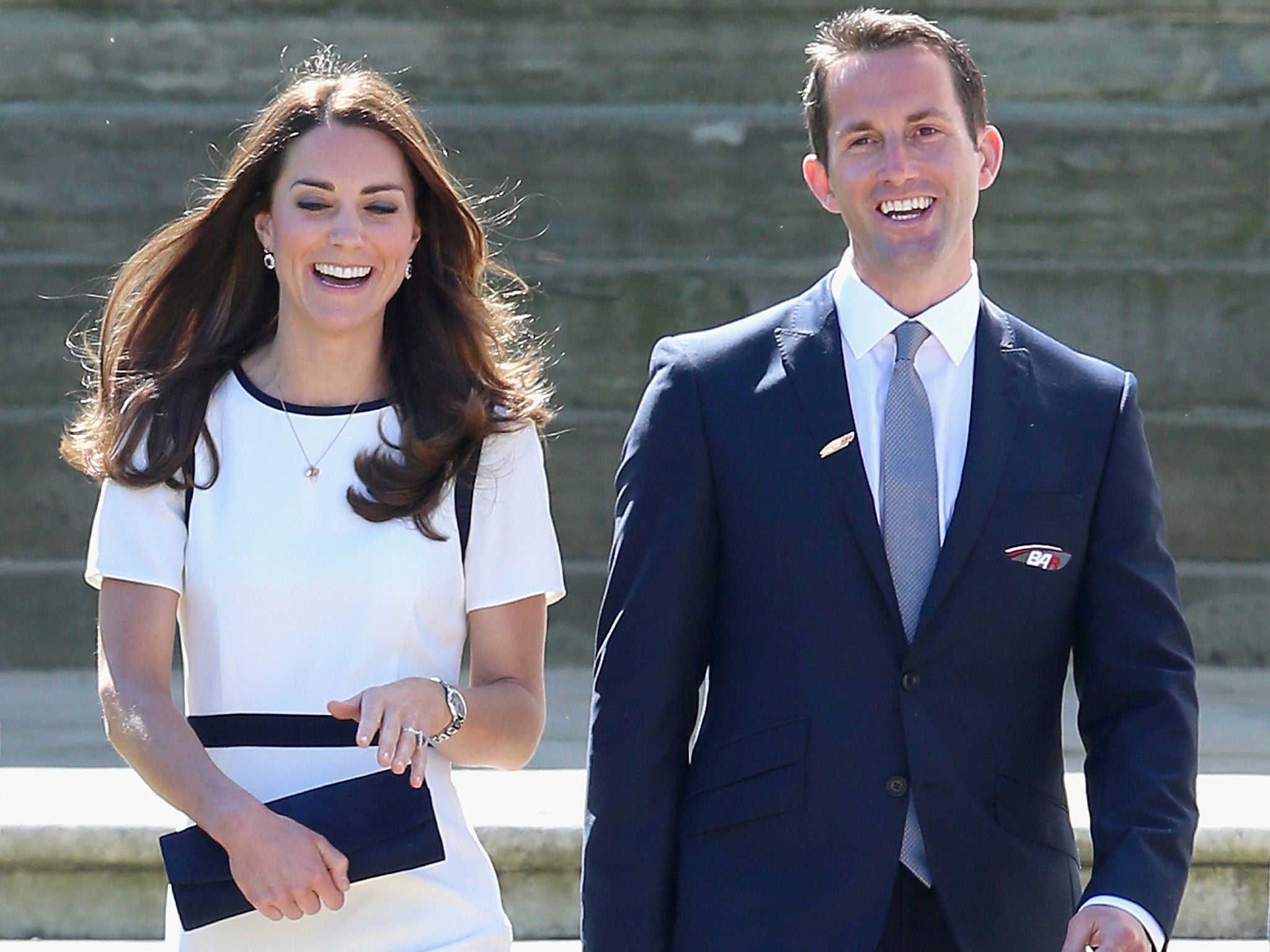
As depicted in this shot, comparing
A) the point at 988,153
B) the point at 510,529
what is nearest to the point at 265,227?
the point at 510,529

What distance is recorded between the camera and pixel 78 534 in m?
7.25

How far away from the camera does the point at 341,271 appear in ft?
9.24

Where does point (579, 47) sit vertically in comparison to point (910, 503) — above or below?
above

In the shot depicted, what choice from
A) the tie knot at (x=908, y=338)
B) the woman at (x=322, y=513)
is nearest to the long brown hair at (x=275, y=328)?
the woman at (x=322, y=513)

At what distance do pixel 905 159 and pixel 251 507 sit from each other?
1.00m

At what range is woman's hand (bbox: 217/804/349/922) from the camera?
251cm

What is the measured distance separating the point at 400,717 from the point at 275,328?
0.73 metres

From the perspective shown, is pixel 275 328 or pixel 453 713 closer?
pixel 453 713

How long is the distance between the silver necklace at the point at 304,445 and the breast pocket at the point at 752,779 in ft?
2.28

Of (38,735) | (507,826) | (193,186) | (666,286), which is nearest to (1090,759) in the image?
(507,826)

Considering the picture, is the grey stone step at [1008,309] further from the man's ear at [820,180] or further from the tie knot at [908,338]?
the tie knot at [908,338]

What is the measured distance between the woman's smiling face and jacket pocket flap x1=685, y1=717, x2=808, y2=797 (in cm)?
81

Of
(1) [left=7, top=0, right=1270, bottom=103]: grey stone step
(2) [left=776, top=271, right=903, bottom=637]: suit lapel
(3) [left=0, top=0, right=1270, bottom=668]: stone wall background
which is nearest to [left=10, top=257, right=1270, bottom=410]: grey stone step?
(3) [left=0, top=0, right=1270, bottom=668]: stone wall background

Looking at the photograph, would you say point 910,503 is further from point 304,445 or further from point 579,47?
point 579,47
